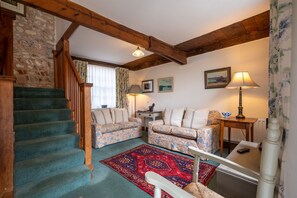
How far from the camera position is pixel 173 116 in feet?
11.3

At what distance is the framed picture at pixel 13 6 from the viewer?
308 centimetres

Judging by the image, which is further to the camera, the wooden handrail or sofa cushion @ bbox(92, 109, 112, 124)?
sofa cushion @ bbox(92, 109, 112, 124)

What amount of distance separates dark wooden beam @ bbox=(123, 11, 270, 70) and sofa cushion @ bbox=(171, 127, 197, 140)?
2028 millimetres

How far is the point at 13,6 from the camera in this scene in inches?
129

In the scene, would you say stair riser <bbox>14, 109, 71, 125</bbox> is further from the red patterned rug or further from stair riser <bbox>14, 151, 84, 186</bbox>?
the red patterned rug

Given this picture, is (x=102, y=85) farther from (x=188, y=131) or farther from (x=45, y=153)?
(x=188, y=131)

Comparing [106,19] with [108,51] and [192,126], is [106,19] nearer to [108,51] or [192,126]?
[108,51]

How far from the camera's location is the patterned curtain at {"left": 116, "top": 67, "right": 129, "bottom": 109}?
4980 millimetres

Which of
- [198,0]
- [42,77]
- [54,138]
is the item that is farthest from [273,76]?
[42,77]

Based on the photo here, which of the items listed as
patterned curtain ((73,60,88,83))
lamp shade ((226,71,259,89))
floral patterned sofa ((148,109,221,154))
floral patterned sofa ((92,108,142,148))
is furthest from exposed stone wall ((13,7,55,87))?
lamp shade ((226,71,259,89))

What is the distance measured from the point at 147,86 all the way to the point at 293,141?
4600 mm

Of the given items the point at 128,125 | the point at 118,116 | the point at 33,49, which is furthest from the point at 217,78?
the point at 33,49

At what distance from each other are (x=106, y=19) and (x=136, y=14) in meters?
0.51

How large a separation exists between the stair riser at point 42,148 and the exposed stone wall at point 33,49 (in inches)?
98.0
